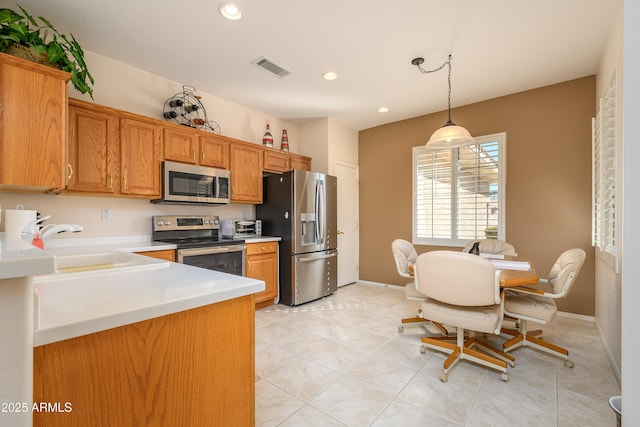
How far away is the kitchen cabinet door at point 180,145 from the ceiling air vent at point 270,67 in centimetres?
105

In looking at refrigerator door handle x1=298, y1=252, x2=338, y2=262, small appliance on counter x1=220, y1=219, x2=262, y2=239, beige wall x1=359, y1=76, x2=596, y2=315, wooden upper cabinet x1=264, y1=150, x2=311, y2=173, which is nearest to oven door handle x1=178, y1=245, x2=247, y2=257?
small appliance on counter x1=220, y1=219, x2=262, y2=239

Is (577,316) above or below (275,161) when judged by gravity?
below

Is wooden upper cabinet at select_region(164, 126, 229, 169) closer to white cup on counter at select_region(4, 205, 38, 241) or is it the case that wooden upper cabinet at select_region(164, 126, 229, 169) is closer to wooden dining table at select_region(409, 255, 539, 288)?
white cup on counter at select_region(4, 205, 38, 241)

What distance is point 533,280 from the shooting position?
6.40ft

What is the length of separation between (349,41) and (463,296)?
2.32m

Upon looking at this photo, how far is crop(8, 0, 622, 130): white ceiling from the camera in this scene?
2129 millimetres

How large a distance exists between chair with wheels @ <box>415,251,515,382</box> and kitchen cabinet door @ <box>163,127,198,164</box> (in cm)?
262

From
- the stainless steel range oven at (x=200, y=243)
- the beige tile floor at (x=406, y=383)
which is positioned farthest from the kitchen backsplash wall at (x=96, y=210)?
the beige tile floor at (x=406, y=383)

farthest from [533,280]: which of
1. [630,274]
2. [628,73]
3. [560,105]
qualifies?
[560,105]

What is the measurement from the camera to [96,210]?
272 cm

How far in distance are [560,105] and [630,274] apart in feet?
11.3

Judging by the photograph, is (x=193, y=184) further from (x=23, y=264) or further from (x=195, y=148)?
(x=23, y=264)

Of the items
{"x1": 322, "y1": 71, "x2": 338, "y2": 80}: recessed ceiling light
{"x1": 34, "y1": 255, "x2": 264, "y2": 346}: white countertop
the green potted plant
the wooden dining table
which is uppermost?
{"x1": 322, "y1": 71, "x2": 338, "y2": 80}: recessed ceiling light

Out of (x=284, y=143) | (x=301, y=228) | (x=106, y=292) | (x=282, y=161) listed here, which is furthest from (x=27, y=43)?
(x=301, y=228)
